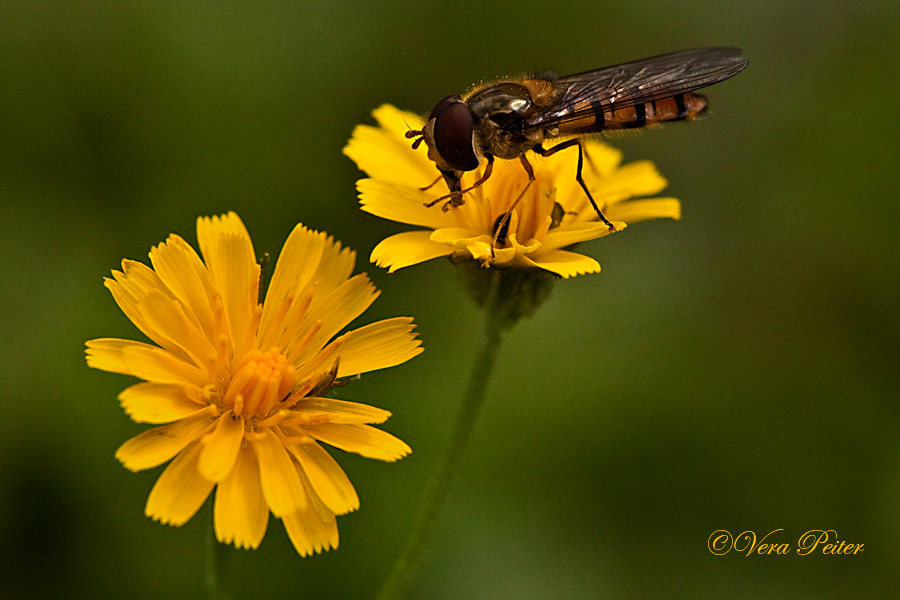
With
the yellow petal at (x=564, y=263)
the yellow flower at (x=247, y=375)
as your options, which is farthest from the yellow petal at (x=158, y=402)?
the yellow petal at (x=564, y=263)

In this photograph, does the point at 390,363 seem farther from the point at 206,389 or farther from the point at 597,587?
the point at 597,587

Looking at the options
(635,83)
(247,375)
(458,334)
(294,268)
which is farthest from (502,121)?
(458,334)

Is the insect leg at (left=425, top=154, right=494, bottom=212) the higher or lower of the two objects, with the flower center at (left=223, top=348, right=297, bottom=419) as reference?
higher

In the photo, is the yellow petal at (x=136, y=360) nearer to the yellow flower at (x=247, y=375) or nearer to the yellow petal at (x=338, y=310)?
the yellow flower at (x=247, y=375)

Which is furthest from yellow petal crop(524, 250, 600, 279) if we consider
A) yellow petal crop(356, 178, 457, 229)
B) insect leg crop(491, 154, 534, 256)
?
yellow petal crop(356, 178, 457, 229)

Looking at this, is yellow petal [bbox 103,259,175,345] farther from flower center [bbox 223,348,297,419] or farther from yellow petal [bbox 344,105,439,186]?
yellow petal [bbox 344,105,439,186]

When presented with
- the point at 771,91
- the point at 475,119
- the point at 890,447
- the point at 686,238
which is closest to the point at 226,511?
the point at 475,119

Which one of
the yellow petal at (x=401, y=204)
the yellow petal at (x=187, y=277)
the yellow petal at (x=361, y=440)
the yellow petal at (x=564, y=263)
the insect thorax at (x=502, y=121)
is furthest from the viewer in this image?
the insect thorax at (x=502, y=121)
